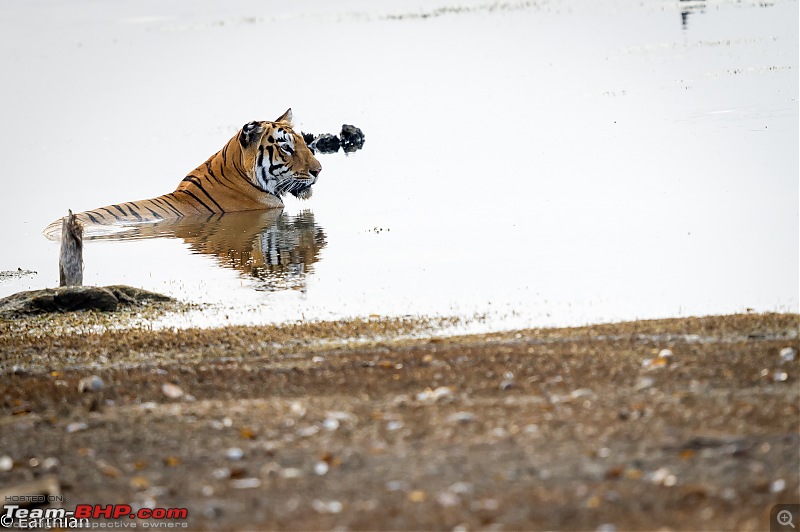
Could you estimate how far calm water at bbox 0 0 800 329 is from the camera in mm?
13836

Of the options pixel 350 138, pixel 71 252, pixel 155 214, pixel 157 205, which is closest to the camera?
pixel 71 252

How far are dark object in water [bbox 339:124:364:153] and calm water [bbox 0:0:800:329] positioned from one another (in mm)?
938

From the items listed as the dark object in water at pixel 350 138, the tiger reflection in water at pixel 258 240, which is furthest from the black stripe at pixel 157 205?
the dark object in water at pixel 350 138

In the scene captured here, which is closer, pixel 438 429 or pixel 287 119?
pixel 438 429

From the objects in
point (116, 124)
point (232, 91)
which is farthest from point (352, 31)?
point (116, 124)

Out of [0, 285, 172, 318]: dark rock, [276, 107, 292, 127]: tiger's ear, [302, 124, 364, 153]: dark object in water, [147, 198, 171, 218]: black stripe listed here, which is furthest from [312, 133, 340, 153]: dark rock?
[0, 285, 172, 318]: dark rock

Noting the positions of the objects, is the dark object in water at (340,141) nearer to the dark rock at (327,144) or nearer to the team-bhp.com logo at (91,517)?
the dark rock at (327,144)

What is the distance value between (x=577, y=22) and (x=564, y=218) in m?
40.7

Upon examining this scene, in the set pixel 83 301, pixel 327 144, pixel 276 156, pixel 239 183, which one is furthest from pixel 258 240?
pixel 327 144

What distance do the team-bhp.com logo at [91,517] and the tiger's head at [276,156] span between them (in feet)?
45.2

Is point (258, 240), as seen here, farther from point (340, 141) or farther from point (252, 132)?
point (340, 141)

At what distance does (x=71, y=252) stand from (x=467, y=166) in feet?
38.8

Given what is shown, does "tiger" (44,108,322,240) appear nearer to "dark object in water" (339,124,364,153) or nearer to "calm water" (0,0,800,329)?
"calm water" (0,0,800,329)

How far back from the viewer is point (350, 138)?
30594 millimetres
